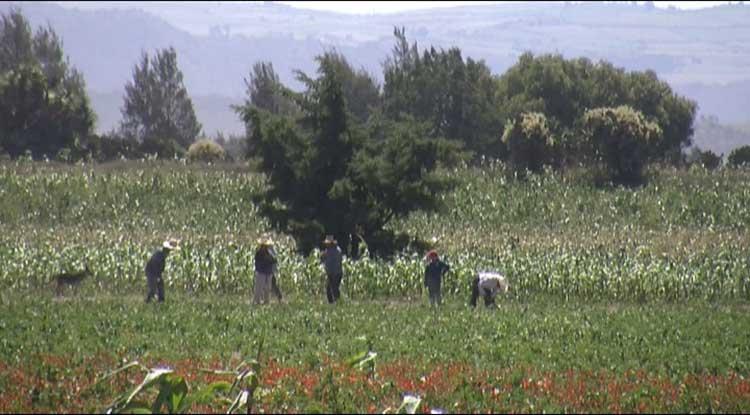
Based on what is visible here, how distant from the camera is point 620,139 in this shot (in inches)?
2299

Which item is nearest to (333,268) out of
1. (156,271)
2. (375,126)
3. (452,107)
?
(156,271)

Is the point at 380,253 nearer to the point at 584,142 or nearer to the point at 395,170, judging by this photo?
the point at 395,170

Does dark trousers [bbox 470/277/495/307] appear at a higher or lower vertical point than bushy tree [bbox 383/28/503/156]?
higher

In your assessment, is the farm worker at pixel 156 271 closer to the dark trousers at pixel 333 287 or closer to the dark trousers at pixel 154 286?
the dark trousers at pixel 154 286

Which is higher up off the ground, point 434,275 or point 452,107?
point 434,275

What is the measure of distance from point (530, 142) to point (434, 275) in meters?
31.2

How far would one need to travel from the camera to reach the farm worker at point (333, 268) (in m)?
29.9

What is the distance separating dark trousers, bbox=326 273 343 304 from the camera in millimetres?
30375

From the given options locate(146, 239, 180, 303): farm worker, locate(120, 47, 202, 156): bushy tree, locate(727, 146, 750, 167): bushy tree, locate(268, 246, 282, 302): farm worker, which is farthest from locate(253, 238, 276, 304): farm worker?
locate(120, 47, 202, 156): bushy tree

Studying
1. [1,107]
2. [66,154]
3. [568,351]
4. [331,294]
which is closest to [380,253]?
[331,294]

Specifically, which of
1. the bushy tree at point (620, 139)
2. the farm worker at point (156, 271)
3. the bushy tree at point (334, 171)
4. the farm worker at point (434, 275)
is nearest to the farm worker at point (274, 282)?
the farm worker at point (156, 271)

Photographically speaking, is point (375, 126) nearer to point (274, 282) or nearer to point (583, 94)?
point (274, 282)

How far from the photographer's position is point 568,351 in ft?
71.7

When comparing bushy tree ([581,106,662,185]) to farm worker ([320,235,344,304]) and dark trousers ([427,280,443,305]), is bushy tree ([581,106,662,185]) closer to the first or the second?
dark trousers ([427,280,443,305])
